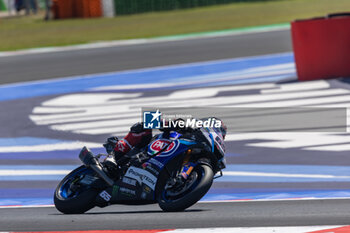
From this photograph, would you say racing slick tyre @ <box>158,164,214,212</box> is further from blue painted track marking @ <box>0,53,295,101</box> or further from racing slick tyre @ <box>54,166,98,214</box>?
blue painted track marking @ <box>0,53,295,101</box>

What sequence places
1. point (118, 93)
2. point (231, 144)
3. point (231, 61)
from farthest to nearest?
1. point (231, 61)
2. point (118, 93)
3. point (231, 144)

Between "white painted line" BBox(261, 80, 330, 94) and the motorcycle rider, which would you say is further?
"white painted line" BBox(261, 80, 330, 94)

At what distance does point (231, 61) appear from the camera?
21.2 m

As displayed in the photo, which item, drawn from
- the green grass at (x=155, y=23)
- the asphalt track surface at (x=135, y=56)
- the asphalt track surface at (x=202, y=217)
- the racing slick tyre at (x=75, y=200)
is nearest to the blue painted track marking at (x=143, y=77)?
the asphalt track surface at (x=135, y=56)

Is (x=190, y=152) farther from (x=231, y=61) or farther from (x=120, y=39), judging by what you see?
(x=120, y=39)

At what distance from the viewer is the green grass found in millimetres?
29609

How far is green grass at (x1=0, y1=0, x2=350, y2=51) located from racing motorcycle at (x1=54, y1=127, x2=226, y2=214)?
20.4 metres

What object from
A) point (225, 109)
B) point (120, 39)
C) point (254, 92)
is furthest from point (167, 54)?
point (225, 109)

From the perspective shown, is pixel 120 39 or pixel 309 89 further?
pixel 120 39

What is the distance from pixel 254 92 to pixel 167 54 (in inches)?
316

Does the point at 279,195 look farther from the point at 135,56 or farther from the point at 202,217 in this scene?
the point at 135,56

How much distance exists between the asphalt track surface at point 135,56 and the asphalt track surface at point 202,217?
44.0ft

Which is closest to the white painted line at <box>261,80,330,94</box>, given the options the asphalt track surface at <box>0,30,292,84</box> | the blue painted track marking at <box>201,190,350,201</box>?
the asphalt track surface at <box>0,30,292,84</box>

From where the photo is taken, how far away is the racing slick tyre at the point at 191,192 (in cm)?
657
